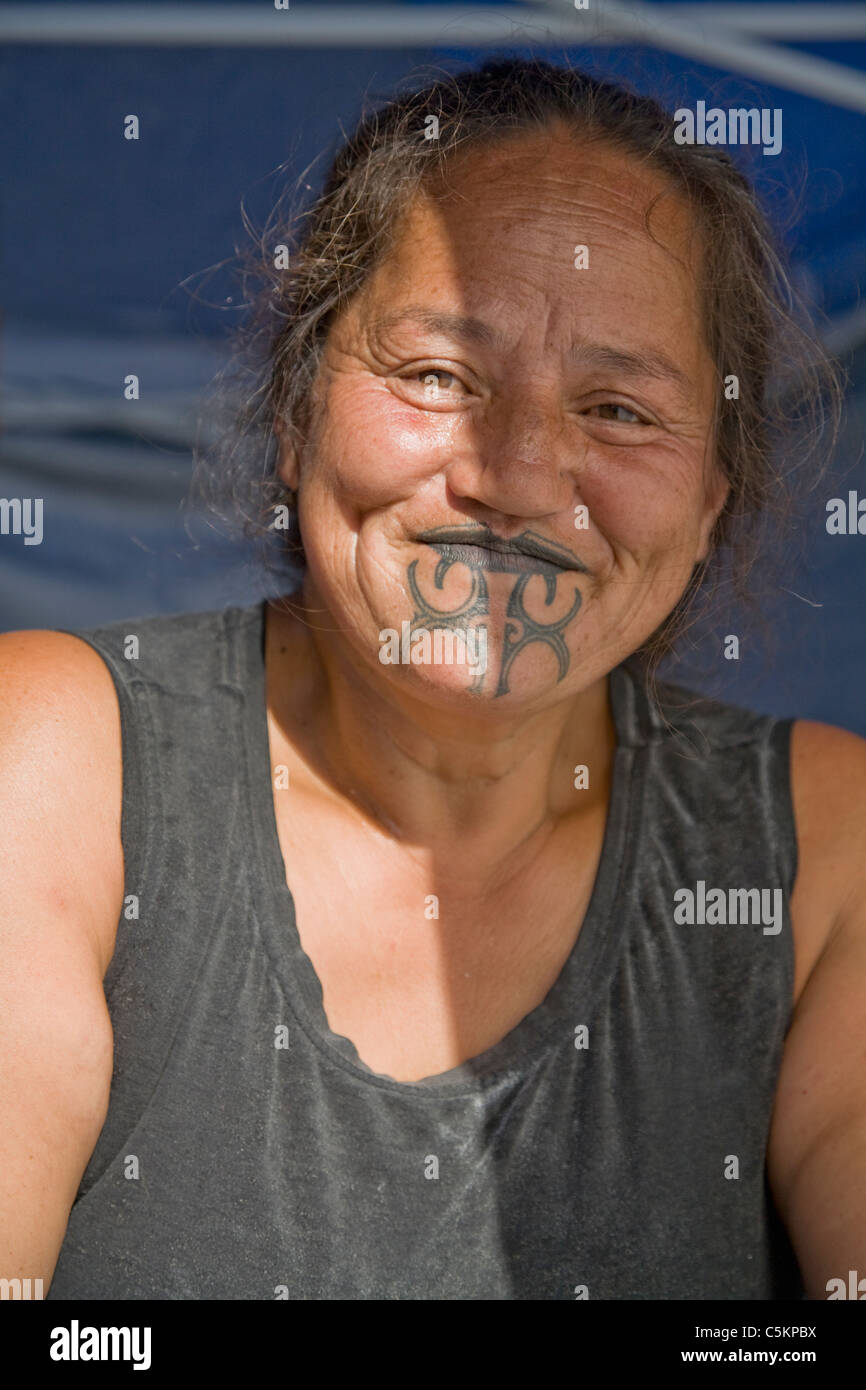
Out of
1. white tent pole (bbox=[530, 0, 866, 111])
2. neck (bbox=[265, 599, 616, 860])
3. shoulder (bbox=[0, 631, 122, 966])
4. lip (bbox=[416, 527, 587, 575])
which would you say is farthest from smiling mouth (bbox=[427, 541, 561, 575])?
white tent pole (bbox=[530, 0, 866, 111])

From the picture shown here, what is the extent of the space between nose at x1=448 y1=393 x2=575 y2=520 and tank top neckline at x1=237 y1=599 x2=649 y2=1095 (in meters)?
0.44

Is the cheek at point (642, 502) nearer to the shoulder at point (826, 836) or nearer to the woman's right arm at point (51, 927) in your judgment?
the shoulder at point (826, 836)

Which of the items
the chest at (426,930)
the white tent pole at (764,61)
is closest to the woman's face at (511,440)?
the chest at (426,930)

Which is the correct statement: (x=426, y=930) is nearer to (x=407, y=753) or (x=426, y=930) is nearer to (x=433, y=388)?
(x=407, y=753)

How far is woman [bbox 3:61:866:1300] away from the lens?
1648mm

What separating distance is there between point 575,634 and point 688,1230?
78 centimetres

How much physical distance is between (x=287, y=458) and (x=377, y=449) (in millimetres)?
272

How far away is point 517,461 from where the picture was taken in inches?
65.2

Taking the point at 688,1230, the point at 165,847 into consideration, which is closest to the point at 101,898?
the point at 165,847

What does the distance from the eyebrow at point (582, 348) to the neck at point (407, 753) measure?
434 millimetres

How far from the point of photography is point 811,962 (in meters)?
1.85

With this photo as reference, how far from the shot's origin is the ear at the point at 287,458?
1933mm

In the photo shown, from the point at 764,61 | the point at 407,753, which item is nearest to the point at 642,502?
the point at 407,753

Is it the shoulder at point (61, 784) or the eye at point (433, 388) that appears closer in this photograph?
the shoulder at point (61, 784)
